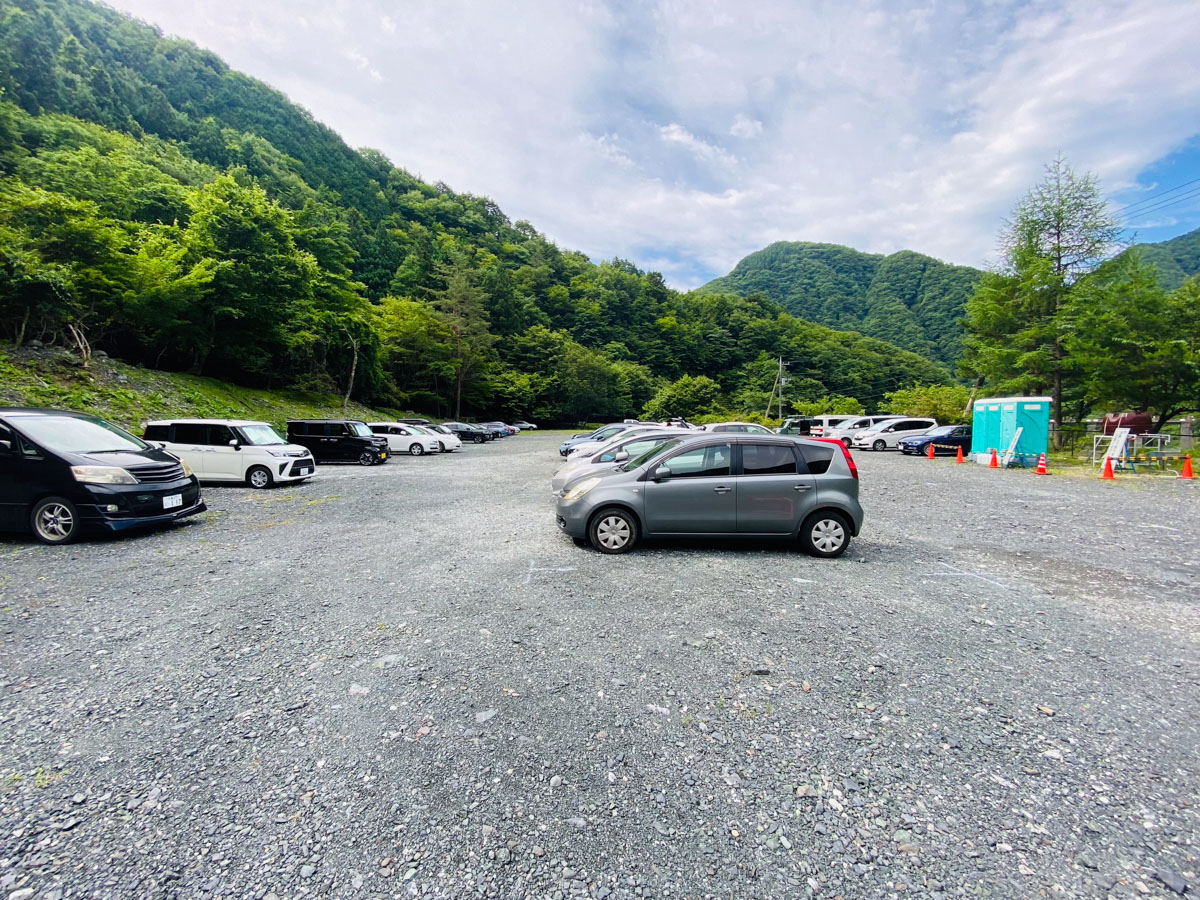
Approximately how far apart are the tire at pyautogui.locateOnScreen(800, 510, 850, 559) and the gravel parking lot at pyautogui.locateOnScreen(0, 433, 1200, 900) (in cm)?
36

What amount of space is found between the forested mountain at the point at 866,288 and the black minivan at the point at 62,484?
281 feet

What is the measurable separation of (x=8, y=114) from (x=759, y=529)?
50748 millimetres

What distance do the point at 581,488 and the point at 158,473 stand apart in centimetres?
592

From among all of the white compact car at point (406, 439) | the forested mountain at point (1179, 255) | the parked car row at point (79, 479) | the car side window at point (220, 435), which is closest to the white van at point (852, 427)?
the white compact car at point (406, 439)

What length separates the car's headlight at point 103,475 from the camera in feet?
19.7

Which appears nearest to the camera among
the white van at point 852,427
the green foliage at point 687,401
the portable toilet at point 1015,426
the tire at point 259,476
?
the tire at point 259,476

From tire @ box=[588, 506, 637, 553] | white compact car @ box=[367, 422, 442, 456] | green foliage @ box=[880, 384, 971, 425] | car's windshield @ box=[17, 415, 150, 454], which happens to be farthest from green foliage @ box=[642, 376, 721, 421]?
car's windshield @ box=[17, 415, 150, 454]

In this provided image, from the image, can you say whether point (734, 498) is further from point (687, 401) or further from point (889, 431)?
point (687, 401)

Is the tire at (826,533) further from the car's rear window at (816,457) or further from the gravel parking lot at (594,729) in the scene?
the car's rear window at (816,457)

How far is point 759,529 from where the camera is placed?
589 centimetres

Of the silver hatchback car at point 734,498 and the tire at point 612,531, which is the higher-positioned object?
the silver hatchback car at point 734,498

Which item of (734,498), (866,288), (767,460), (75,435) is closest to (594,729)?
(734,498)

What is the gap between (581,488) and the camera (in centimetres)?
638

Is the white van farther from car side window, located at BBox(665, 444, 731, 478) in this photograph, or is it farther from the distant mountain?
the distant mountain
